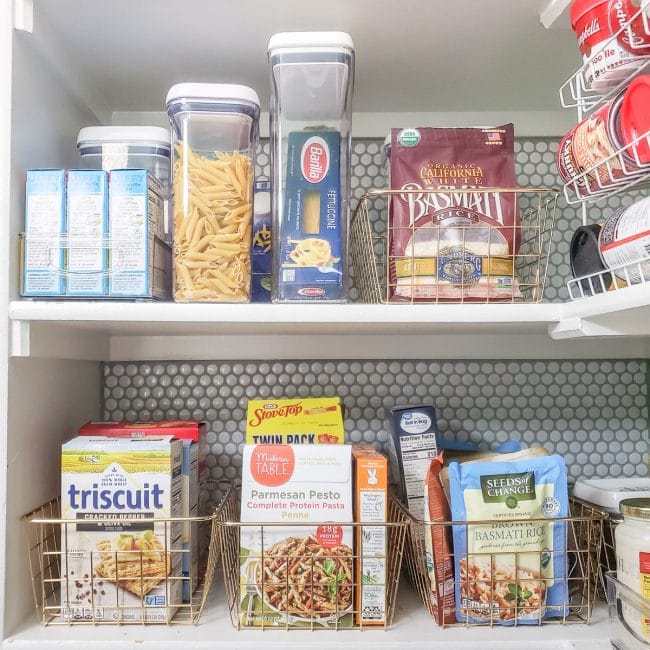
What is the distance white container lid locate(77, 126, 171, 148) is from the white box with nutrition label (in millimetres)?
579

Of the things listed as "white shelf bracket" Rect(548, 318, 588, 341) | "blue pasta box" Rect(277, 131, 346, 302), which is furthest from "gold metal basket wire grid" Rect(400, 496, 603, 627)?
"blue pasta box" Rect(277, 131, 346, 302)

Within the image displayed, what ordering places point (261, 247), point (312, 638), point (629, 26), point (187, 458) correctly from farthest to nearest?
point (261, 247) < point (187, 458) < point (312, 638) < point (629, 26)

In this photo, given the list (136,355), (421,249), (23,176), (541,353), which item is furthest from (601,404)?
(23,176)

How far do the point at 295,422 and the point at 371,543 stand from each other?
0.21m

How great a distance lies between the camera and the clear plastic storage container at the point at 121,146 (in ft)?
3.28

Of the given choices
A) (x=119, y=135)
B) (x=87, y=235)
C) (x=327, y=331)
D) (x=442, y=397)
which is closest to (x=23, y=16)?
(x=119, y=135)

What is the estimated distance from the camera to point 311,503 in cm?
88

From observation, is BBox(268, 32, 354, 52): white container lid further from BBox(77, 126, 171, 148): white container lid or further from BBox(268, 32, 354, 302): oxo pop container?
BBox(77, 126, 171, 148): white container lid

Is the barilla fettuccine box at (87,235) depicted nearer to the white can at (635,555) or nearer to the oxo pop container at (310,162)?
the oxo pop container at (310,162)

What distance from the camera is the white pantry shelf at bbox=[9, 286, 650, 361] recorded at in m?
0.86

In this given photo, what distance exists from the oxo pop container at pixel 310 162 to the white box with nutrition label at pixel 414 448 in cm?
26

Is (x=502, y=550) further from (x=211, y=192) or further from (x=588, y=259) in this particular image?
(x=211, y=192)

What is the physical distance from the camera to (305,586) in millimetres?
874

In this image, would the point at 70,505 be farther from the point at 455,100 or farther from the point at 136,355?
the point at 455,100
